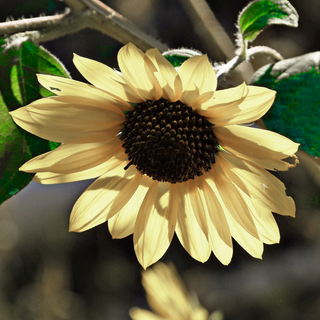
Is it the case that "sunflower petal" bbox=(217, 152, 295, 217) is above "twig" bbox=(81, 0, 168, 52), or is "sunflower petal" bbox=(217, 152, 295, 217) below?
below

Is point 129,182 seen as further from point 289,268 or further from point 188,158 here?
point 289,268

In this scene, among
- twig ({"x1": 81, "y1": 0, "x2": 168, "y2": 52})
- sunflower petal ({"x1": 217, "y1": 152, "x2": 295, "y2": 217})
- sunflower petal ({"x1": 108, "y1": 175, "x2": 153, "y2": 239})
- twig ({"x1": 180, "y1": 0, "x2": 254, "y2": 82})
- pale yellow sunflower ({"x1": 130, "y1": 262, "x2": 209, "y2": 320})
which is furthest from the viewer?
pale yellow sunflower ({"x1": 130, "y1": 262, "x2": 209, "y2": 320})

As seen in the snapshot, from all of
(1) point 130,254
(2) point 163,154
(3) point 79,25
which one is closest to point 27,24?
(3) point 79,25

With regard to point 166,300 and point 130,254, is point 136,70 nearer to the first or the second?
point 166,300

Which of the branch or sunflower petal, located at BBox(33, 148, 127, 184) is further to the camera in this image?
the branch

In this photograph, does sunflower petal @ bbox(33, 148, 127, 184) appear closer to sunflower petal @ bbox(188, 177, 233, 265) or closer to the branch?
sunflower petal @ bbox(188, 177, 233, 265)

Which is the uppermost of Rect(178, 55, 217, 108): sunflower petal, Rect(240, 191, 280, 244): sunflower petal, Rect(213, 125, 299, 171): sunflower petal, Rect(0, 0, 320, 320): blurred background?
Rect(178, 55, 217, 108): sunflower petal

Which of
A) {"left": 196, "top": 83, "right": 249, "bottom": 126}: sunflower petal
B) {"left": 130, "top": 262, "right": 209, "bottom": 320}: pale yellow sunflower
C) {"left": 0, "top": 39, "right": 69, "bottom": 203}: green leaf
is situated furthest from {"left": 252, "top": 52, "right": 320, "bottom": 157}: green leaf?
{"left": 130, "top": 262, "right": 209, "bottom": 320}: pale yellow sunflower

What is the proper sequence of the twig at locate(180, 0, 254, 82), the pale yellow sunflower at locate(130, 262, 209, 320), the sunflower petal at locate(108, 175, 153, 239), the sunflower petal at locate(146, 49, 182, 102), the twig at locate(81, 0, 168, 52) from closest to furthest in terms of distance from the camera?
the sunflower petal at locate(146, 49, 182, 102)
the sunflower petal at locate(108, 175, 153, 239)
the twig at locate(81, 0, 168, 52)
the twig at locate(180, 0, 254, 82)
the pale yellow sunflower at locate(130, 262, 209, 320)
